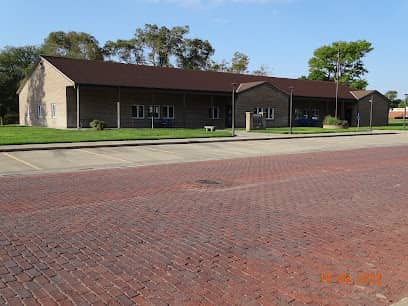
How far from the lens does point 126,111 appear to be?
1448 inches

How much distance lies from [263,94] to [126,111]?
1434 cm

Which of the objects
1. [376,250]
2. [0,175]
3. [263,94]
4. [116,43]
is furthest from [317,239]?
[116,43]

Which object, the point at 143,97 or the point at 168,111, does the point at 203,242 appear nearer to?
the point at 143,97

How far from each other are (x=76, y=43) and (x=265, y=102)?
45009 mm

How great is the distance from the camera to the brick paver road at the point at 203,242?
394 centimetres

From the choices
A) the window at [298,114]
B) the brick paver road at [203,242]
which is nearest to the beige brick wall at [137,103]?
the window at [298,114]

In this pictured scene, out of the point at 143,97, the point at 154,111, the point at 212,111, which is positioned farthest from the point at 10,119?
the point at 212,111

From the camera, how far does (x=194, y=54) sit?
80688 mm

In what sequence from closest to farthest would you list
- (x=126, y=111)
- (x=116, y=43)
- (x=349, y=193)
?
(x=349, y=193)
(x=126, y=111)
(x=116, y=43)

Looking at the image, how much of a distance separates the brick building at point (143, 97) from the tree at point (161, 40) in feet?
107

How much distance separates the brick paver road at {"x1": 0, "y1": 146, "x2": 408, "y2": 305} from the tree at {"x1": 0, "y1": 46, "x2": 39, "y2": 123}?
46126 mm

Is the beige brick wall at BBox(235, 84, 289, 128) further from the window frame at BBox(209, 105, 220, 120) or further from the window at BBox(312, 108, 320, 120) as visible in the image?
the window at BBox(312, 108, 320, 120)

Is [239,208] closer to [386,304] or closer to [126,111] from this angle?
[386,304]

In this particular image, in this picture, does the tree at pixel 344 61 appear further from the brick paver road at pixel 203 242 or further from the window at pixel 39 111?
the brick paver road at pixel 203 242
